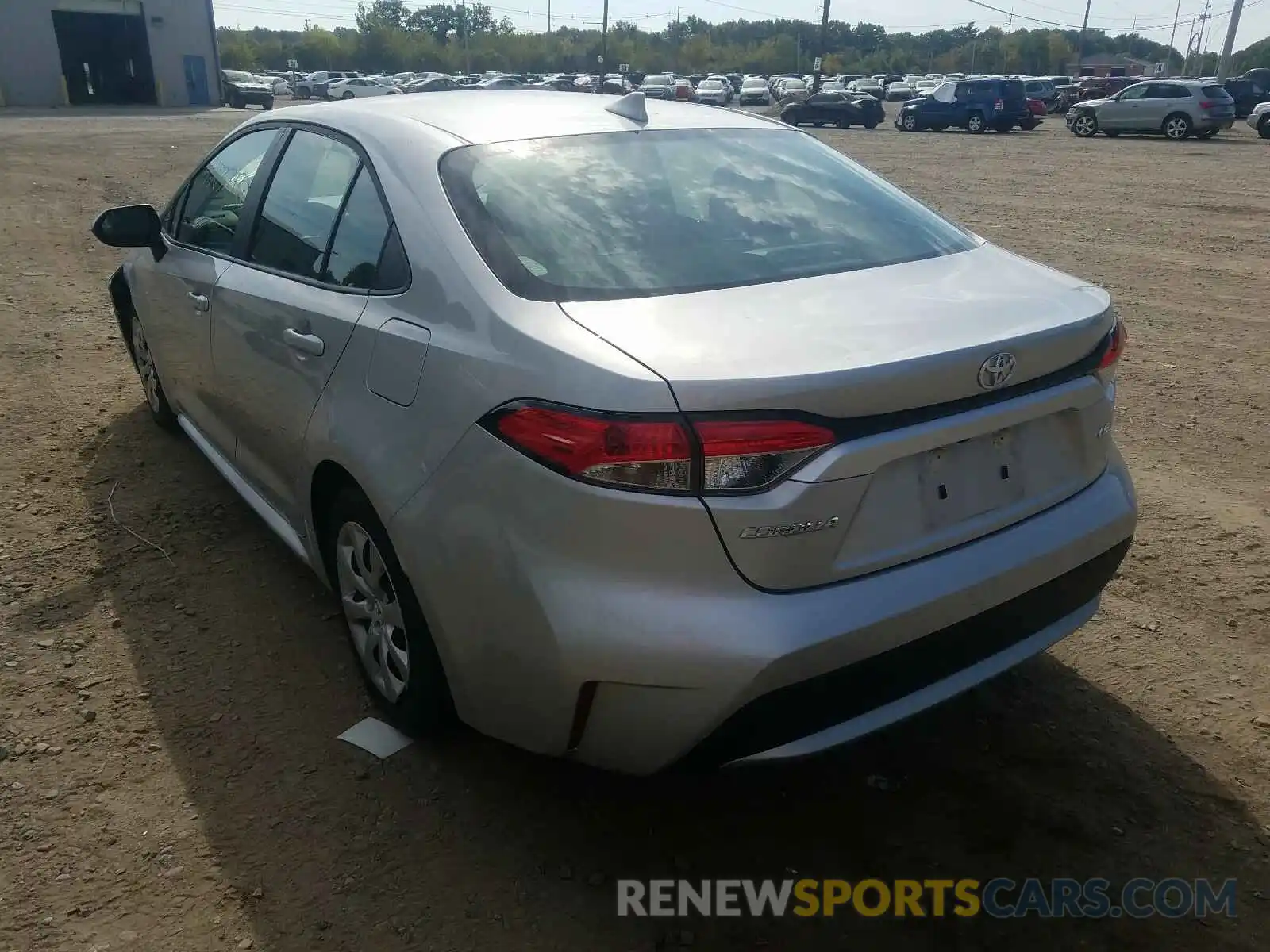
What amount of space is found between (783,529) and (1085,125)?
30.5 metres

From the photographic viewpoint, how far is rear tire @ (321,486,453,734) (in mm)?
2562

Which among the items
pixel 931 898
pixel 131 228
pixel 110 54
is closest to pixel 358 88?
pixel 110 54

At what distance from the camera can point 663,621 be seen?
2014mm

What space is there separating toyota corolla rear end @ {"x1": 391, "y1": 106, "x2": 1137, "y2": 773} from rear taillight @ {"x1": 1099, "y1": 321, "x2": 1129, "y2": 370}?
2 cm

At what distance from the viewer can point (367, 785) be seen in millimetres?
2717

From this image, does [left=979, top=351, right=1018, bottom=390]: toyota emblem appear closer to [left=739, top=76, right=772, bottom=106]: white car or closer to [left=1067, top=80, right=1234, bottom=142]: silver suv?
[left=1067, top=80, right=1234, bottom=142]: silver suv

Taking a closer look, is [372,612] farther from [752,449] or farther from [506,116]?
[506,116]

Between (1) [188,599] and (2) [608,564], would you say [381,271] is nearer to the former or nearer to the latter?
(2) [608,564]

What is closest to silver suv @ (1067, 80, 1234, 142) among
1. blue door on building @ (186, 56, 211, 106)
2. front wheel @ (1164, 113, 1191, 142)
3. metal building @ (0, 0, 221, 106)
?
front wheel @ (1164, 113, 1191, 142)

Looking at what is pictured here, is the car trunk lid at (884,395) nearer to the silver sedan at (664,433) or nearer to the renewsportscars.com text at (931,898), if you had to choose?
the silver sedan at (664,433)

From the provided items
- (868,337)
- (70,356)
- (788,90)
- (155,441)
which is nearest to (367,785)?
(868,337)

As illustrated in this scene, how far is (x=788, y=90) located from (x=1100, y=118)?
30.0 meters

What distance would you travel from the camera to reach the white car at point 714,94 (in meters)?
49.4

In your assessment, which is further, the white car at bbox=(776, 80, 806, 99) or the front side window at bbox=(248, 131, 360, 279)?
Answer: the white car at bbox=(776, 80, 806, 99)
